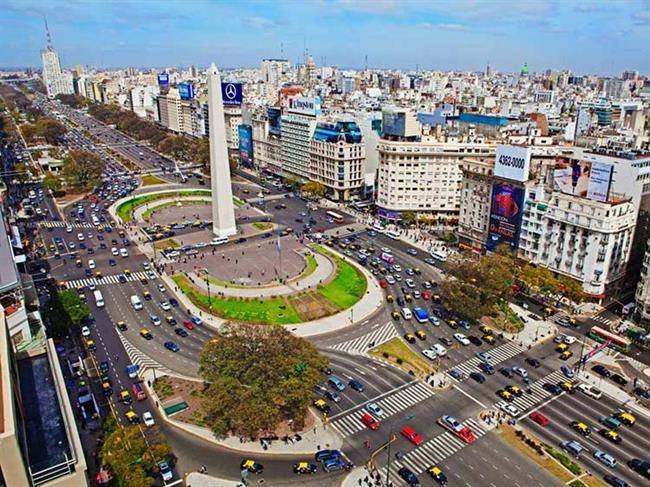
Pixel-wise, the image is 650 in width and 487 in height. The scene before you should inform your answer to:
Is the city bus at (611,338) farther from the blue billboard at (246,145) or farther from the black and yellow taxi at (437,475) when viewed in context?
the blue billboard at (246,145)

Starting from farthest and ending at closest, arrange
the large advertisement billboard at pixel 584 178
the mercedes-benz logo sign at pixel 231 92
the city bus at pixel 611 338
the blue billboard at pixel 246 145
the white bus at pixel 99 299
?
the blue billboard at pixel 246 145 → the mercedes-benz logo sign at pixel 231 92 → the white bus at pixel 99 299 → the large advertisement billboard at pixel 584 178 → the city bus at pixel 611 338

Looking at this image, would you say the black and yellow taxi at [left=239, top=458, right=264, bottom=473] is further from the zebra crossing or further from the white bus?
the white bus

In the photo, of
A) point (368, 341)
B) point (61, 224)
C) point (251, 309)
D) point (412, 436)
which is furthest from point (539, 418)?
point (61, 224)

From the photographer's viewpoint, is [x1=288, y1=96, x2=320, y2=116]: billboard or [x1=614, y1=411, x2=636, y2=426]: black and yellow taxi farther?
[x1=288, y1=96, x2=320, y2=116]: billboard

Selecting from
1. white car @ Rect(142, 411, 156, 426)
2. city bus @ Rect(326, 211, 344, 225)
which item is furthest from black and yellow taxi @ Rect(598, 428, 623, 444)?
city bus @ Rect(326, 211, 344, 225)

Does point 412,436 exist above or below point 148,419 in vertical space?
below

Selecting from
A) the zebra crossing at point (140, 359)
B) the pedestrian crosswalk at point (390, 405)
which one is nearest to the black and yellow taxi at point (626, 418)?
the pedestrian crosswalk at point (390, 405)

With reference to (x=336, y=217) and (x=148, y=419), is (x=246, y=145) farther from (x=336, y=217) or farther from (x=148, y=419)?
(x=148, y=419)
